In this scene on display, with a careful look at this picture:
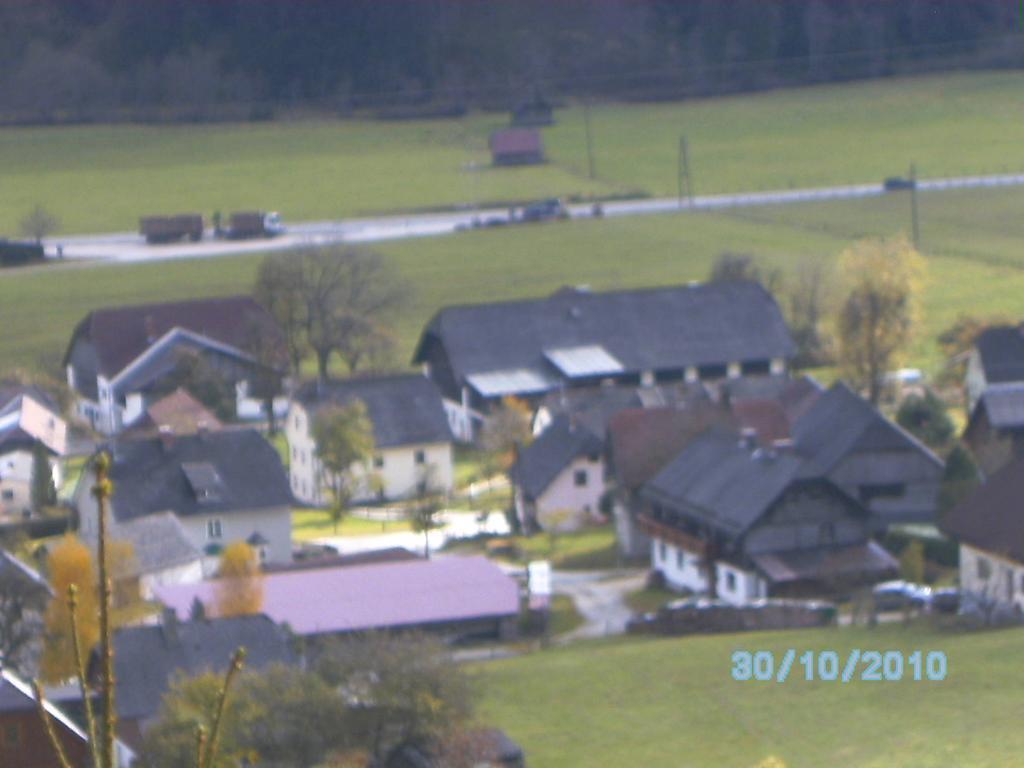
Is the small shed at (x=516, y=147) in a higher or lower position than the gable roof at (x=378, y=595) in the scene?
higher

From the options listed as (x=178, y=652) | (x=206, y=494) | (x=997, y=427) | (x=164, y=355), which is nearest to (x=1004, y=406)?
(x=997, y=427)

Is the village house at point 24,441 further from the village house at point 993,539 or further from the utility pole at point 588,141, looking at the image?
the utility pole at point 588,141

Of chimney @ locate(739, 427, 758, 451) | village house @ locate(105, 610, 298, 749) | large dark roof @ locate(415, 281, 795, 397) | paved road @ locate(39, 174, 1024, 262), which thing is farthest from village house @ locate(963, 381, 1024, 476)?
paved road @ locate(39, 174, 1024, 262)

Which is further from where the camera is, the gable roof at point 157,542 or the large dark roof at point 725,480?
the gable roof at point 157,542

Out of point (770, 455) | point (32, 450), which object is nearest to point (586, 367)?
point (32, 450)

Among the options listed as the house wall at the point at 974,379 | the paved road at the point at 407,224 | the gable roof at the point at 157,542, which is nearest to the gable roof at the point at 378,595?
the gable roof at the point at 157,542

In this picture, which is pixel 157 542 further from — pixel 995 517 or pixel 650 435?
pixel 995 517

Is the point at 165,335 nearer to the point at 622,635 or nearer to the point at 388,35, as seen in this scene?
the point at 622,635
